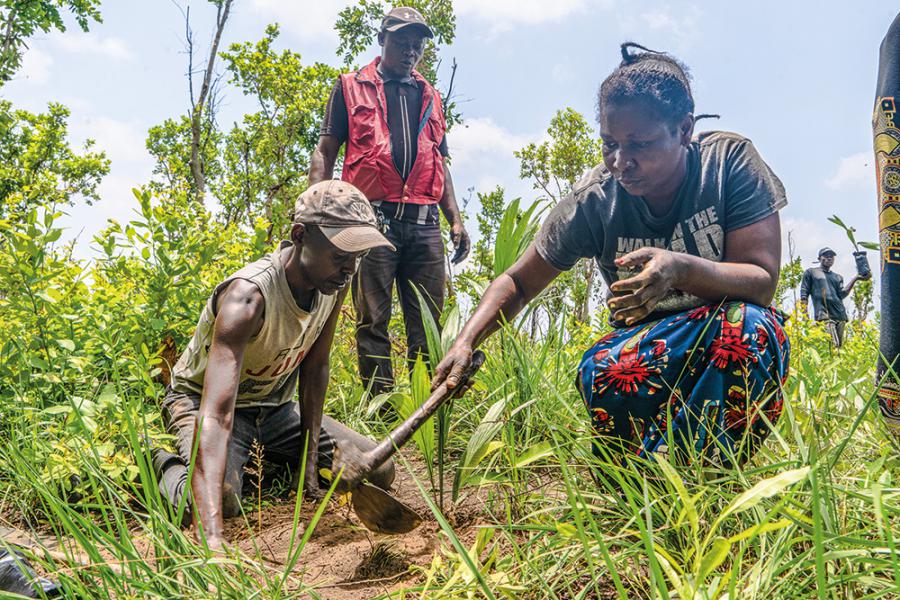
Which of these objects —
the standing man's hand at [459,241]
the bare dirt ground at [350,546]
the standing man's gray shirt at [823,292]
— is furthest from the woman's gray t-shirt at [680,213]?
the standing man's gray shirt at [823,292]

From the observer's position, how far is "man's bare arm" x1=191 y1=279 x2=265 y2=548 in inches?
67.3

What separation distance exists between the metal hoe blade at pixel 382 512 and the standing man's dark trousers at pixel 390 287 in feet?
4.85

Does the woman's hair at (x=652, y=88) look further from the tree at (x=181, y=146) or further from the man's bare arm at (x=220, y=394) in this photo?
the tree at (x=181, y=146)

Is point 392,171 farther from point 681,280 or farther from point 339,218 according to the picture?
point 681,280

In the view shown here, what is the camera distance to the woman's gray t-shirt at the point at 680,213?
184 centimetres

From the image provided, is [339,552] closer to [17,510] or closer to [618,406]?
[618,406]

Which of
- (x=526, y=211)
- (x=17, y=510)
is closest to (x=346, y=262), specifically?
(x=526, y=211)

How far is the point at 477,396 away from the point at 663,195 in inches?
65.7

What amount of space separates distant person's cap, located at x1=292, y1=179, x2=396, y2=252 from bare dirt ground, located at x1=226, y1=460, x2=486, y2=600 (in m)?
0.84

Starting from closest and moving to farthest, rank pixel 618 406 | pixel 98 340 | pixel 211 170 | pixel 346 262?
pixel 618 406 < pixel 346 262 < pixel 98 340 < pixel 211 170

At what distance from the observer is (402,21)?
361 cm

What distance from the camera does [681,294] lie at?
1.91 m

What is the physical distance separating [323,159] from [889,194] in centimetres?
266

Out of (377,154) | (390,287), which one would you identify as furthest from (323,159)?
(390,287)
